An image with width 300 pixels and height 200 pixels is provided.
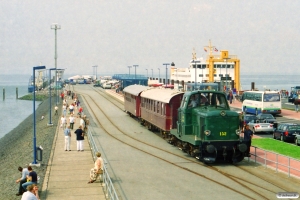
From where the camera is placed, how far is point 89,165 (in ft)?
84.3

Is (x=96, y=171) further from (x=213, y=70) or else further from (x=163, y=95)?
(x=213, y=70)

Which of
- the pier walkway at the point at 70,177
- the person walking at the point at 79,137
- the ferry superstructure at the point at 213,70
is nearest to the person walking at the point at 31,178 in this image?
the pier walkway at the point at 70,177

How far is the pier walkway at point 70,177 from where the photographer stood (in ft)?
63.4

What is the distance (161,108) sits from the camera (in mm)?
35656

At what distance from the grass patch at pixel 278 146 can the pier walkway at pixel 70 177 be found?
11.5 m

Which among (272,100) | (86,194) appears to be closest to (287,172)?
(86,194)

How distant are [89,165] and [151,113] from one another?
590 inches

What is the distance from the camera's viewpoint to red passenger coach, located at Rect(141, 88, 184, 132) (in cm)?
3328

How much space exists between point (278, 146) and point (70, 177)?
15931mm

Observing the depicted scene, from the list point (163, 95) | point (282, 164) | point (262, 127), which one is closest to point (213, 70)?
point (262, 127)

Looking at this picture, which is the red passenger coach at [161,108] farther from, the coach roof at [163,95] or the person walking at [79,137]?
the person walking at [79,137]

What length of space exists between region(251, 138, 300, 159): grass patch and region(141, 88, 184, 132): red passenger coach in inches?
229

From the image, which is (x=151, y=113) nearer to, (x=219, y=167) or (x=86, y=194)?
(x=219, y=167)

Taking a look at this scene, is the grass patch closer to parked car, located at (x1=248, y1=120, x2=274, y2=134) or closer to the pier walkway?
parked car, located at (x1=248, y1=120, x2=274, y2=134)
